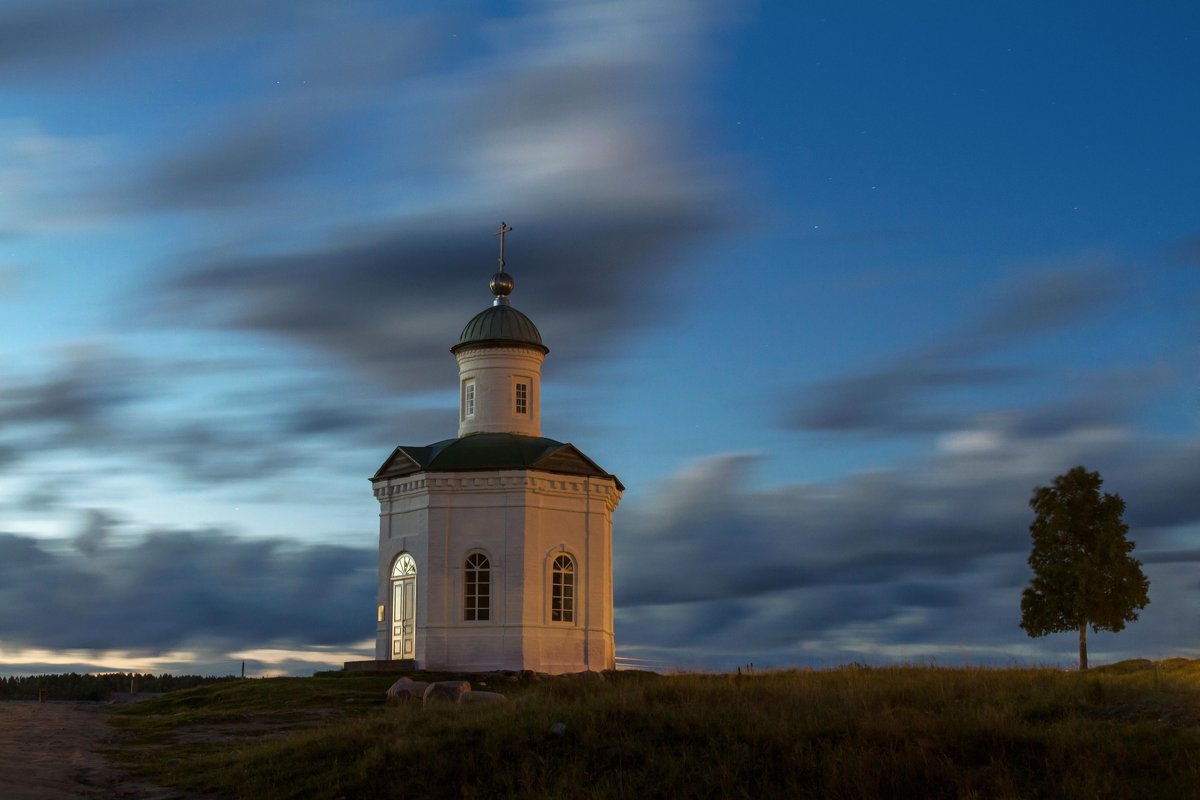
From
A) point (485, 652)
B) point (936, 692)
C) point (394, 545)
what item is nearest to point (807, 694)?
point (936, 692)

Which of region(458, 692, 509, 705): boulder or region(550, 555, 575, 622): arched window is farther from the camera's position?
region(550, 555, 575, 622): arched window

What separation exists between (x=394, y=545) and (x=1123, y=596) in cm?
2318

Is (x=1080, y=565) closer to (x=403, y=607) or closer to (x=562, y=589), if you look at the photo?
(x=562, y=589)

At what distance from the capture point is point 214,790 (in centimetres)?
1777

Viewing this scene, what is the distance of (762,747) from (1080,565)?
2539 cm

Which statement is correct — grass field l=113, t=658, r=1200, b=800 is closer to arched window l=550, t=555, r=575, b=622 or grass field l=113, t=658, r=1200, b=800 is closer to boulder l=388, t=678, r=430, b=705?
boulder l=388, t=678, r=430, b=705

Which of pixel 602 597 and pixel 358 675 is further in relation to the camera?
pixel 602 597

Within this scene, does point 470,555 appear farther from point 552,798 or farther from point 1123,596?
point 552,798

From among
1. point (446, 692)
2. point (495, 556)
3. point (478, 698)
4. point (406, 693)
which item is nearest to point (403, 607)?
point (495, 556)

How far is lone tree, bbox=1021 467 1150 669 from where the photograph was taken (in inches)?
1513

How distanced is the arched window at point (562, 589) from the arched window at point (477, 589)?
78.6 inches

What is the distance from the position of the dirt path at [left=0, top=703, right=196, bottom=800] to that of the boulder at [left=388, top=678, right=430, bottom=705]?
5866mm

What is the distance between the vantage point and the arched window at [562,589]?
38438 mm

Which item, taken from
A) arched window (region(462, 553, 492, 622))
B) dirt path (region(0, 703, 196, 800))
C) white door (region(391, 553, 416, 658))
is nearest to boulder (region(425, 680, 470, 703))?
A: dirt path (region(0, 703, 196, 800))
